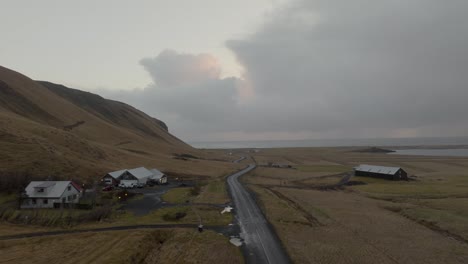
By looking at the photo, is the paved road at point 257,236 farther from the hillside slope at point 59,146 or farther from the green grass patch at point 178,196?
the hillside slope at point 59,146

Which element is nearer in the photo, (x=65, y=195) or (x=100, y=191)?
(x=65, y=195)

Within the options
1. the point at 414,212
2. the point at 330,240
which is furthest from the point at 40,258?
the point at 414,212

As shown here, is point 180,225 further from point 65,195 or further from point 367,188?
point 367,188

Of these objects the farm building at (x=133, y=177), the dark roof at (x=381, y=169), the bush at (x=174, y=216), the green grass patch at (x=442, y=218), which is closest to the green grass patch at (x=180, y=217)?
the bush at (x=174, y=216)

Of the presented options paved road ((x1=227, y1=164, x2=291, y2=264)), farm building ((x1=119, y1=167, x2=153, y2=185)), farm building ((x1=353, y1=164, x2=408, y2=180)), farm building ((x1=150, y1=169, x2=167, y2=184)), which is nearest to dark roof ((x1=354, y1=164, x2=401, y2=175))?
farm building ((x1=353, y1=164, x2=408, y2=180))

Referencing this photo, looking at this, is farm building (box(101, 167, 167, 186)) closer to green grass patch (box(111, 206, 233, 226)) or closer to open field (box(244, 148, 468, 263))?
green grass patch (box(111, 206, 233, 226))

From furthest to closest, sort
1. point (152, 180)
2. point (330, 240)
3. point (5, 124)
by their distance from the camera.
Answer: point (5, 124) → point (152, 180) → point (330, 240)
